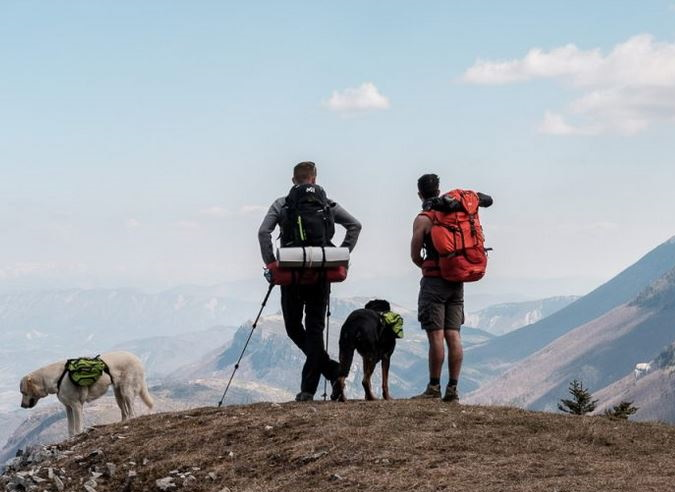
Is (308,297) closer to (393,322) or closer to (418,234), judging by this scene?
(393,322)

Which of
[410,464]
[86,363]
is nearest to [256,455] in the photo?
[410,464]

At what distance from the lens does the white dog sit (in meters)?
18.8

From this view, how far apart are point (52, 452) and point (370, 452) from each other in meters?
6.66

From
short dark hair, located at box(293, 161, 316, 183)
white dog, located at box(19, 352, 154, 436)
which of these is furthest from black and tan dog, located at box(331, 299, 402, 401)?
white dog, located at box(19, 352, 154, 436)

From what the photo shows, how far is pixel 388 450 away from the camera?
11781 mm

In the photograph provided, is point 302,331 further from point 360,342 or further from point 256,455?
point 256,455

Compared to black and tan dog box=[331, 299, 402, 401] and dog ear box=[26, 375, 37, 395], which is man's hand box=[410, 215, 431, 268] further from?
dog ear box=[26, 375, 37, 395]

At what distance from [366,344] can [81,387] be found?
698cm

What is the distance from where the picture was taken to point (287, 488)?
11.1 m

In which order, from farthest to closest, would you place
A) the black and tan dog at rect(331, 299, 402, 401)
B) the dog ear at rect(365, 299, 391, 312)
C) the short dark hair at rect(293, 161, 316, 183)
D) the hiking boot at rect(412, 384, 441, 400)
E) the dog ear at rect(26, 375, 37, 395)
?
the dog ear at rect(26, 375, 37, 395), the dog ear at rect(365, 299, 391, 312), the hiking boot at rect(412, 384, 441, 400), the black and tan dog at rect(331, 299, 402, 401), the short dark hair at rect(293, 161, 316, 183)

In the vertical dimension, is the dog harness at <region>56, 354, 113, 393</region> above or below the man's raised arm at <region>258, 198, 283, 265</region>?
below

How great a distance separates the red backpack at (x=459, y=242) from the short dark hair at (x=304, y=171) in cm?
220

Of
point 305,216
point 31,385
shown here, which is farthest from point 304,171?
point 31,385

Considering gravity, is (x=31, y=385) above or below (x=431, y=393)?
above
